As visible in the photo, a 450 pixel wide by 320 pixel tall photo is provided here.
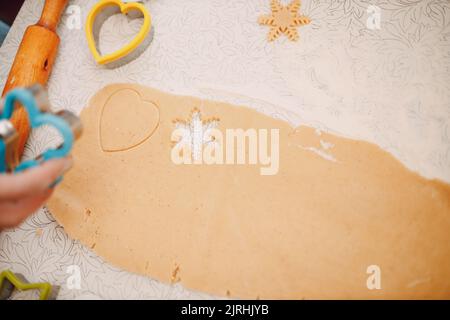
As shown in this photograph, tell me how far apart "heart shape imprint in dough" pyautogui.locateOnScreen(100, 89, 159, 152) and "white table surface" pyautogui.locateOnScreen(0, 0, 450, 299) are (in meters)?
0.09

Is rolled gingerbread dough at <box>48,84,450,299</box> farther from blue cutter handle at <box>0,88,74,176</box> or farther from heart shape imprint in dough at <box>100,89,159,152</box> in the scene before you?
blue cutter handle at <box>0,88,74,176</box>

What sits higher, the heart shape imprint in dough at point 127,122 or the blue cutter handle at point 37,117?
the blue cutter handle at point 37,117

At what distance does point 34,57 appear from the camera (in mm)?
1005

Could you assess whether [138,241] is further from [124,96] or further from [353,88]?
[353,88]

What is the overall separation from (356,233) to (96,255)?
69 cm

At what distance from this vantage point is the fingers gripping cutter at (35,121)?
58 centimetres

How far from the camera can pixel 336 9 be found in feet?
3.45

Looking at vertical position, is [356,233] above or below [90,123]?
below

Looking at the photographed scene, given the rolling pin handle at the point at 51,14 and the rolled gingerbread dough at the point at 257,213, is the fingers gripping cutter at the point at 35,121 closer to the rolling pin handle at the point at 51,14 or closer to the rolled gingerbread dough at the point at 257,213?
the rolled gingerbread dough at the point at 257,213

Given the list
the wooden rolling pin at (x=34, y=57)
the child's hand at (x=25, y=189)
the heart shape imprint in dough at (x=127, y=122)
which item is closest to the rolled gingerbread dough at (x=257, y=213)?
the heart shape imprint in dough at (x=127, y=122)

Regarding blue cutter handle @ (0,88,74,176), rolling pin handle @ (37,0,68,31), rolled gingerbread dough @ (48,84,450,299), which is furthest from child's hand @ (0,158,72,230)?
rolling pin handle @ (37,0,68,31)

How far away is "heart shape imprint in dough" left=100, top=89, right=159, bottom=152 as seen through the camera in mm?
966

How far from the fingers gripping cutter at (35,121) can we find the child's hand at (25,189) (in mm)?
31

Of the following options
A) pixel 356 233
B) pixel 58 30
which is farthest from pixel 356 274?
pixel 58 30
